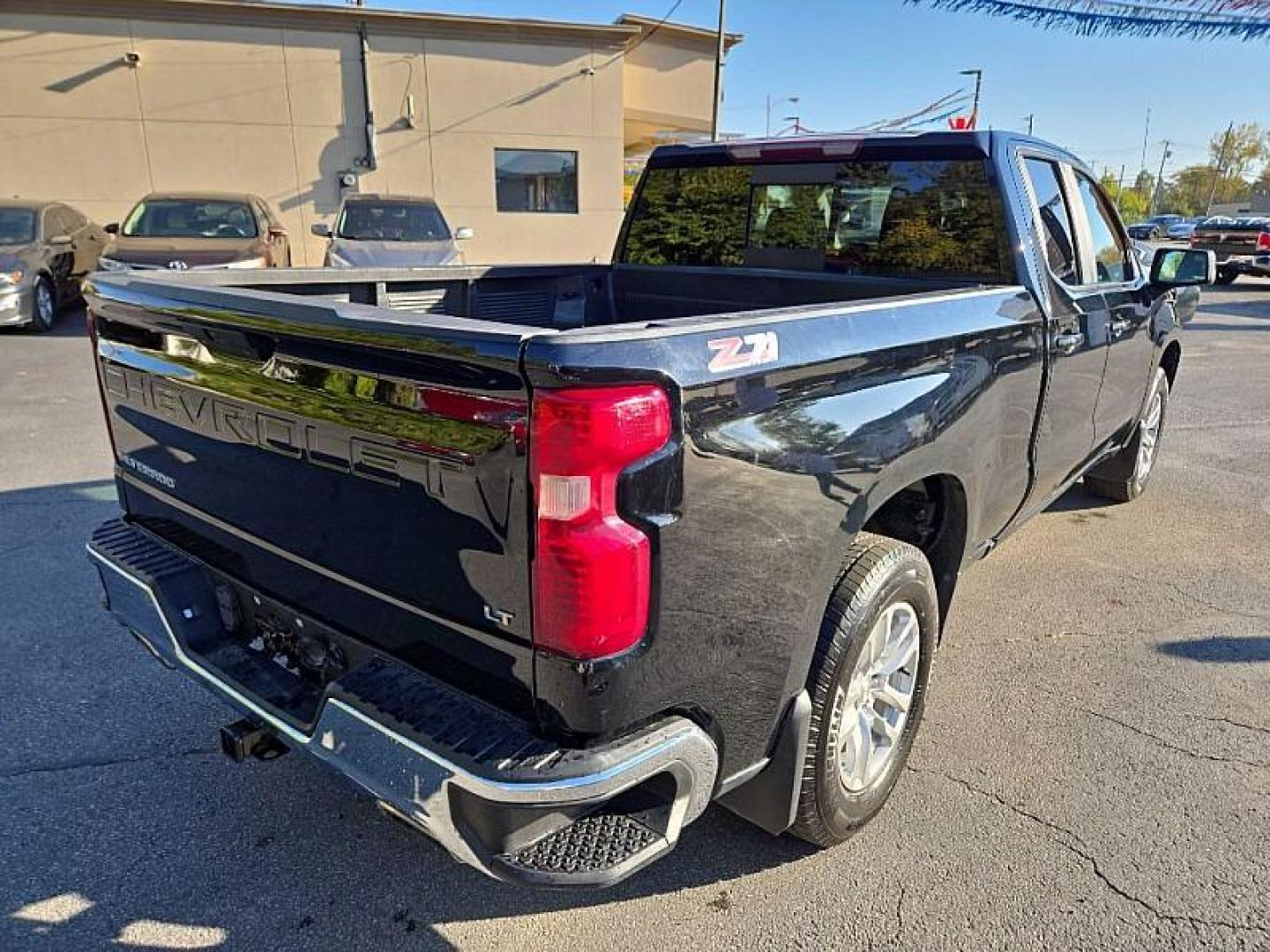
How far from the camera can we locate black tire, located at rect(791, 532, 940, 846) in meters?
2.26

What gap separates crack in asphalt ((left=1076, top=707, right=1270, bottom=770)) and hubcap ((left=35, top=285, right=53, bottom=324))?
484 inches

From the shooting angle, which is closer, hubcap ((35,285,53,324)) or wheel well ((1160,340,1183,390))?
wheel well ((1160,340,1183,390))

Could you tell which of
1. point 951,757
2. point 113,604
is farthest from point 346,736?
point 951,757

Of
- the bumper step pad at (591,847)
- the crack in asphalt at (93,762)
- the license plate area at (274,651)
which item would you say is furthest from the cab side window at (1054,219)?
the crack in asphalt at (93,762)

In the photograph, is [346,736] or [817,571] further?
[817,571]

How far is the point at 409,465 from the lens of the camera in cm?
182

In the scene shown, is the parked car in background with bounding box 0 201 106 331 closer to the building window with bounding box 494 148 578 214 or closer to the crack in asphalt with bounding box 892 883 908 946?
the building window with bounding box 494 148 578 214

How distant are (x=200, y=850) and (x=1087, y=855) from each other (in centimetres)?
261

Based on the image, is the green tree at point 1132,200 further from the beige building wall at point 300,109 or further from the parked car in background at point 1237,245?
the beige building wall at point 300,109

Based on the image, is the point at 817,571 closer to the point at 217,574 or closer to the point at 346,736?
the point at 346,736

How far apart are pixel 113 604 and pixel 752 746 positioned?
1.99 meters

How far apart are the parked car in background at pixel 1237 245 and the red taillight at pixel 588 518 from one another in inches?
973

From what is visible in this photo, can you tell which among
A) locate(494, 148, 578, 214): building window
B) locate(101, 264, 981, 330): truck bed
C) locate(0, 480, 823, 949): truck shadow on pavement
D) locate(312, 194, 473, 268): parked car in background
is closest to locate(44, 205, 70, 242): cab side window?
locate(312, 194, 473, 268): parked car in background

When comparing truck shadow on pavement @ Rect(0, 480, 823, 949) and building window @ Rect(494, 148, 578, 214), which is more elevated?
building window @ Rect(494, 148, 578, 214)
